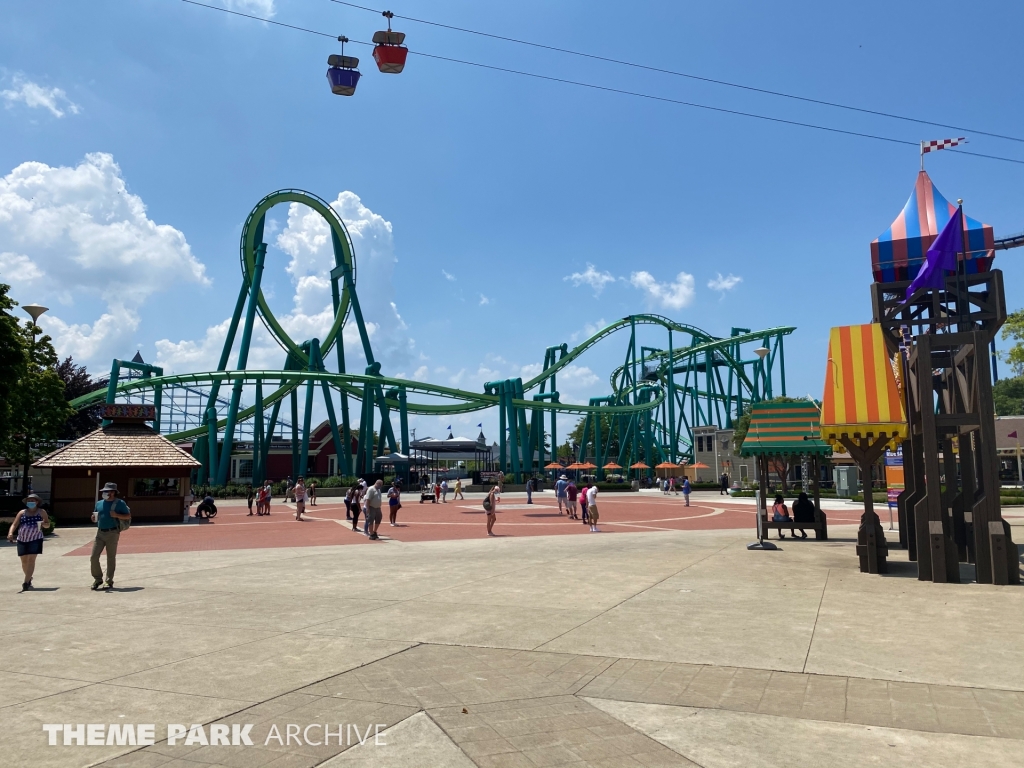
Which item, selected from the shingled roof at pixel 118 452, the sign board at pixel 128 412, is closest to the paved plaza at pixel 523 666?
the shingled roof at pixel 118 452

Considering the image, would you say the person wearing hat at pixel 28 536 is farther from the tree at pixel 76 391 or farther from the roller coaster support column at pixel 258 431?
the tree at pixel 76 391

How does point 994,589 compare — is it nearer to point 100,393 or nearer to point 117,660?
point 117,660

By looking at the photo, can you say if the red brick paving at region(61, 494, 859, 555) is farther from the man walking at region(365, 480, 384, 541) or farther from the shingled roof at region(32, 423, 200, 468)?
the shingled roof at region(32, 423, 200, 468)

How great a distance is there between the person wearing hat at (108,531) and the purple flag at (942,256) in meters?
12.4

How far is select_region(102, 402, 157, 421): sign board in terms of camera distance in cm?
2575

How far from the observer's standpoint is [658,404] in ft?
204

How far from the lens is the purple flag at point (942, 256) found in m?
11.1

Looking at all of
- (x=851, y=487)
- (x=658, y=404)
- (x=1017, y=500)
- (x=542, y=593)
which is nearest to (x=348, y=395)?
Result: (x=658, y=404)

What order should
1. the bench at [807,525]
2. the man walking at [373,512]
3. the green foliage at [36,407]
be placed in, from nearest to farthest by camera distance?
the bench at [807,525] < the man walking at [373,512] < the green foliage at [36,407]

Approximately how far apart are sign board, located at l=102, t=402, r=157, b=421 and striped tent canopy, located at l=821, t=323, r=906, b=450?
23201mm

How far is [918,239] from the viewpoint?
1248 cm

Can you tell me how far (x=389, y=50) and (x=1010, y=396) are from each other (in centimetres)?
9396

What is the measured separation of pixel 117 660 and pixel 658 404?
5822cm

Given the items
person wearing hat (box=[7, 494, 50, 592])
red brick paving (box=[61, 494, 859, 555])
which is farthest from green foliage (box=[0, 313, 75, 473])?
person wearing hat (box=[7, 494, 50, 592])
